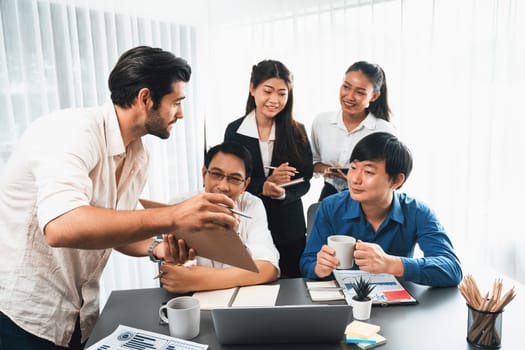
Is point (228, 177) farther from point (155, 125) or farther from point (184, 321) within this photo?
point (184, 321)

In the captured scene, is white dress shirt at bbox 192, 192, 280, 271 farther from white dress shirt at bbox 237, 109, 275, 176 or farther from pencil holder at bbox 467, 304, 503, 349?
pencil holder at bbox 467, 304, 503, 349

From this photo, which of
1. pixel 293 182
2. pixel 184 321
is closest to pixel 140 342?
pixel 184 321

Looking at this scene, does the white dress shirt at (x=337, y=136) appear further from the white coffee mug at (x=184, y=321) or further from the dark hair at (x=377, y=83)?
the white coffee mug at (x=184, y=321)

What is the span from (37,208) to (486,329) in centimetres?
125

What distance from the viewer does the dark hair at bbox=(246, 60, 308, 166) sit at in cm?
252

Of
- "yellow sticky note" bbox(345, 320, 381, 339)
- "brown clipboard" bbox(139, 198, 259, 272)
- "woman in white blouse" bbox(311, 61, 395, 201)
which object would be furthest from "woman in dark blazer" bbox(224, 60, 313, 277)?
"yellow sticky note" bbox(345, 320, 381, 339)

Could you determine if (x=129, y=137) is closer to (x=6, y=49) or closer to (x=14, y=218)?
(x=14, y=218)

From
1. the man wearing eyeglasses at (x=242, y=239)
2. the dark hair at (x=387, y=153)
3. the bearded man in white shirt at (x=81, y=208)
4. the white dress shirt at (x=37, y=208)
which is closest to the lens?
the bearded man in white shirt at (x=81, y=208)

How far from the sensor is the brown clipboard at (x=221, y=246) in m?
1.12

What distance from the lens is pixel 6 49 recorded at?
2508mm

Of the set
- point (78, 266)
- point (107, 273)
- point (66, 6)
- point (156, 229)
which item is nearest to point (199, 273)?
point (78, 266)

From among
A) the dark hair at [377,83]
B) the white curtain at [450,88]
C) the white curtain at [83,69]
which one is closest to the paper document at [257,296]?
the dark hair at [377,83]

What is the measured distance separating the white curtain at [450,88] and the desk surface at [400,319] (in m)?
1.37

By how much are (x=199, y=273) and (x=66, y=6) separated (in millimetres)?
2181
